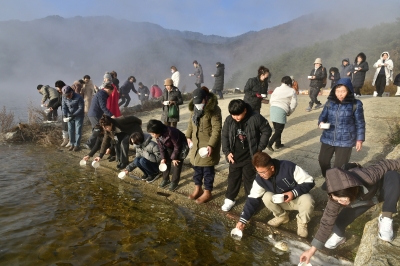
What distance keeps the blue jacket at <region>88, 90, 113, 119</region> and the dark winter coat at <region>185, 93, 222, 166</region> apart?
3.06m

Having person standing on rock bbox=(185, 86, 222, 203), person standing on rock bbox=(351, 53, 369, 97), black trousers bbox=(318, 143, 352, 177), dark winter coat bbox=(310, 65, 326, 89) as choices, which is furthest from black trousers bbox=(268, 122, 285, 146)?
person standing on rock bbox=(351, 53, 369, 97)

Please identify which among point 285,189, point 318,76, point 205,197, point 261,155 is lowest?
point 205,197

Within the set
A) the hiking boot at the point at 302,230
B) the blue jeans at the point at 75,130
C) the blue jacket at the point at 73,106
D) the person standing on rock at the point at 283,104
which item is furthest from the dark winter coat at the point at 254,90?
the blue jeans at the point at 75,130

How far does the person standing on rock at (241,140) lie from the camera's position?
3.71 meters

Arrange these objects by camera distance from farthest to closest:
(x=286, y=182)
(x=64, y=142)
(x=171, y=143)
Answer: (x=64, y=142) < (x=171, y=143) < (x=286, y=182)

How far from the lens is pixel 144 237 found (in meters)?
3.36

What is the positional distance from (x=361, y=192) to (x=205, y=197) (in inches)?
85.5

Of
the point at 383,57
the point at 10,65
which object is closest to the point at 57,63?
the point at 10,65

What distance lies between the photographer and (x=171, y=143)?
466 centimetres

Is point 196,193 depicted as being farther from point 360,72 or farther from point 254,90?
point 360,72

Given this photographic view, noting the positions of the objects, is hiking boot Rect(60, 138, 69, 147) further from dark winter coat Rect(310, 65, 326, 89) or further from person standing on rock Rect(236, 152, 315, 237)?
dark winter coat Rect(310, 65, 326, 89)

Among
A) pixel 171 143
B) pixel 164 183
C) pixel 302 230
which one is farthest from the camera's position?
pixel 164 183

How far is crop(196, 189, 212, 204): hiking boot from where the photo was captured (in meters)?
4.25

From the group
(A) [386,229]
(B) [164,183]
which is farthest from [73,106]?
(A) [386,229]
